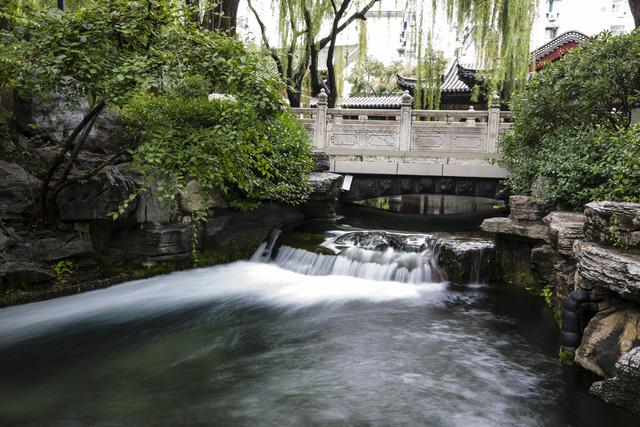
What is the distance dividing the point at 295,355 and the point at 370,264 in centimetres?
362

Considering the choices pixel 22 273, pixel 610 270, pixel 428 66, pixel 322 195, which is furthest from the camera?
pixel 428 66

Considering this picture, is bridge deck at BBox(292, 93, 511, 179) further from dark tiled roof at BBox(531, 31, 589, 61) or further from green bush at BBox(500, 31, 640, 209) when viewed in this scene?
dark tiled roof at BBox(531, 31, 589, 61)

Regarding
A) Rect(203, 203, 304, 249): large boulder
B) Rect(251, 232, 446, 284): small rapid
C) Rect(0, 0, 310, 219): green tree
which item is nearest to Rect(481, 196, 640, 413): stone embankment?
Rect(251, 232, 446, 284): small rapid

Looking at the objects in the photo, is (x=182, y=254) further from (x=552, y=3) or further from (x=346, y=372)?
(x=552, y=3)

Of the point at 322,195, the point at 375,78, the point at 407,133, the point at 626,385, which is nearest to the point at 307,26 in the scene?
the point at 407,133

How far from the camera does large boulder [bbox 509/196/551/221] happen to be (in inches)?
327

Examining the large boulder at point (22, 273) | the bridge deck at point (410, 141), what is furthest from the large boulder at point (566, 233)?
the large boulder at point (22, 273)

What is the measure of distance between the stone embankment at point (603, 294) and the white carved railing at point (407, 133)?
645 centimetres

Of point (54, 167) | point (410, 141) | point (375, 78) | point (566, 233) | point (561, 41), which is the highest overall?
point (375, 78)

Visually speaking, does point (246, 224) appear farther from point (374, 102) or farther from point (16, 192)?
point (374, 102)

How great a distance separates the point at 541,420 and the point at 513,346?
5.71 ft

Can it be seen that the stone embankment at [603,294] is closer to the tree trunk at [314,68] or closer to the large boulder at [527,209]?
the large boulder at [527,209]

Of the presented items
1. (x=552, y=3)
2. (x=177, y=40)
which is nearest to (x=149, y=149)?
(x=177, y=40)

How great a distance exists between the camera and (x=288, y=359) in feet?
18.8
